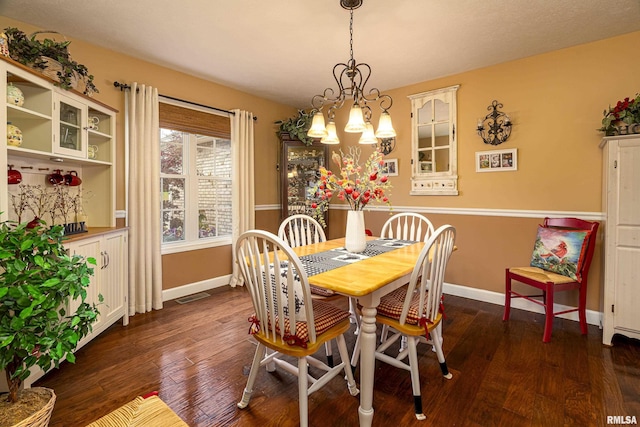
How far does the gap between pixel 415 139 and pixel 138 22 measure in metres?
3.04

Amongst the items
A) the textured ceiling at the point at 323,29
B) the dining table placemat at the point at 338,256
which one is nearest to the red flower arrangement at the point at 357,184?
the dining table placemat at the point at 338,256

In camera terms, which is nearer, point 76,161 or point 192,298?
point 76,161

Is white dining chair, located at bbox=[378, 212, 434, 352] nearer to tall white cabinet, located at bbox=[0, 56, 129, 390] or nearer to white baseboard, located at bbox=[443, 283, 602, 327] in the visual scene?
white baseboard, located at bbox=[443, 283, 602, 327]

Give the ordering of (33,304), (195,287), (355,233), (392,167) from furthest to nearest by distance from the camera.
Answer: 1. (392,167)
2. (195,287)
3. (355,233)
4. (33,304)

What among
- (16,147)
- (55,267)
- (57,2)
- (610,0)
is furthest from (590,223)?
(57,2)

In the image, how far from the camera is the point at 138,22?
243cm

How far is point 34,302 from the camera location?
4.07 feet

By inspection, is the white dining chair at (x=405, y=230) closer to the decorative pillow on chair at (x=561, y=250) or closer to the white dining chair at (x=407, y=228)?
the white dining chair at (x=407, y=228)

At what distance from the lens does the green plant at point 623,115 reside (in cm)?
230

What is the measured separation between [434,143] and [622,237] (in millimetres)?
1934

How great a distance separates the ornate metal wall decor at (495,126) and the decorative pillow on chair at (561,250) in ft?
3.33

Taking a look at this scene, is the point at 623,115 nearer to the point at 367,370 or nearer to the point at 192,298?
the point at 367,370

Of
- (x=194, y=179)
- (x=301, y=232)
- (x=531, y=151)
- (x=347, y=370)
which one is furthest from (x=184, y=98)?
(x=531, y=151)

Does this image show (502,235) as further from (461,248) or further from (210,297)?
(210,297)
